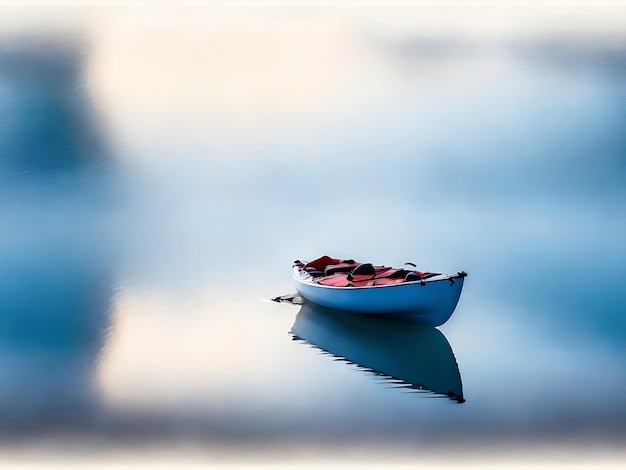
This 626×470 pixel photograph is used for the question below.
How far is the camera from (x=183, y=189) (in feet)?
102

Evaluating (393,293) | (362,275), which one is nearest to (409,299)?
(393,293)

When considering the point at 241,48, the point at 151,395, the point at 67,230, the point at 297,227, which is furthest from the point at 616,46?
the point at 151,395

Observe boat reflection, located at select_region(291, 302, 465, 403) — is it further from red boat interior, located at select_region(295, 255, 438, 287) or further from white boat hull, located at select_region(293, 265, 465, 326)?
red boat interior, located at select_region(295, 255, 438, 287)

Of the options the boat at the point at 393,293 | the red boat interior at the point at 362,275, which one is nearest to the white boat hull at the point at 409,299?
the boat at the point at 393,293

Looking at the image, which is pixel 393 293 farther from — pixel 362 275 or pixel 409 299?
pixel 362 275

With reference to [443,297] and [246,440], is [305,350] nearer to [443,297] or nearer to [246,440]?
[443,297]

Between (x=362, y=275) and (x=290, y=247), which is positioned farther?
(x=290, y=247)

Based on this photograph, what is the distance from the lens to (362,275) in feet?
33.2

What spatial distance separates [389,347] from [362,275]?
4.67 feet

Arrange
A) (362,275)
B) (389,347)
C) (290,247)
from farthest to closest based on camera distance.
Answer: (290,247) → (362,275) → (389,347)

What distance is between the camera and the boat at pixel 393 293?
902 cm

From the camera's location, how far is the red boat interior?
9.52 m

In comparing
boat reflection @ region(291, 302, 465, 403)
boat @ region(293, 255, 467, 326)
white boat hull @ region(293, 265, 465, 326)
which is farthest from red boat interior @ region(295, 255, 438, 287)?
boat reflection @ region(291, 302, 465, 403)

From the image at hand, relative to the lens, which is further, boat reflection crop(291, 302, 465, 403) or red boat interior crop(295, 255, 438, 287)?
red boat interior crop(295, 255, 438, 287)
